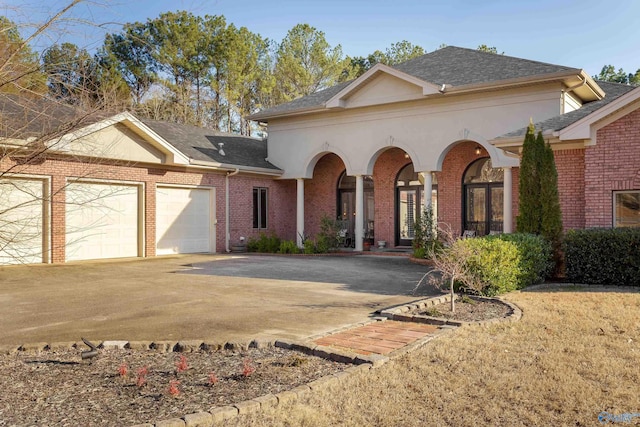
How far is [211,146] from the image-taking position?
70.1 feet

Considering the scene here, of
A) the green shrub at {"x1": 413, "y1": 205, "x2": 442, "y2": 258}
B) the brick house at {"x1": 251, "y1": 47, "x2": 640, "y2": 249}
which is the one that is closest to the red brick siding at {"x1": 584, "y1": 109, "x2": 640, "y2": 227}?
the brick house at {"x1": 251, "y1": 47, "x2": 640, "y2": 249}

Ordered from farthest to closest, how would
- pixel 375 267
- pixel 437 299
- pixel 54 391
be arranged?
pixel 375 267 → pixel 437 299 → pixel 54 391

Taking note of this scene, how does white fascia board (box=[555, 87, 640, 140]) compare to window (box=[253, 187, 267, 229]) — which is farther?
window (box=[253, 187, 267, 229])

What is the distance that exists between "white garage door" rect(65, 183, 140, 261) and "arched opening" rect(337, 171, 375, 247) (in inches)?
319

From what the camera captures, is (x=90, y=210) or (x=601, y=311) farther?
(x=90, y=210)

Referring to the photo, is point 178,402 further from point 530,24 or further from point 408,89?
point 530,24

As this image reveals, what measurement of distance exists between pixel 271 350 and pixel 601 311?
5.02 m

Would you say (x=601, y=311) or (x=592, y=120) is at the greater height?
(x=592, y=120)

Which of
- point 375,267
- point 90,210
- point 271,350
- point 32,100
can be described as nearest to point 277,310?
point 271,350

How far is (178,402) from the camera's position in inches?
161

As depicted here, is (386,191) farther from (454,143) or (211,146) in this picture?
(211,146)

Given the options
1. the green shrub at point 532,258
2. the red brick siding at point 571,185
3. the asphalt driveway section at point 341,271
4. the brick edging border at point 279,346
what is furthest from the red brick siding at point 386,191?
the brick edging border at point 279,346

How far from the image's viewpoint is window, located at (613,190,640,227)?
11688mm

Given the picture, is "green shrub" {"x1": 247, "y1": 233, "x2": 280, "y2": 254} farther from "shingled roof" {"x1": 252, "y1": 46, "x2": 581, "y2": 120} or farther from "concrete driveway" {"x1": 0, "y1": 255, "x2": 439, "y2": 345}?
"shingled roof" {"x1": 252, "y1": 46, "x2": 581, "y2": 120}
